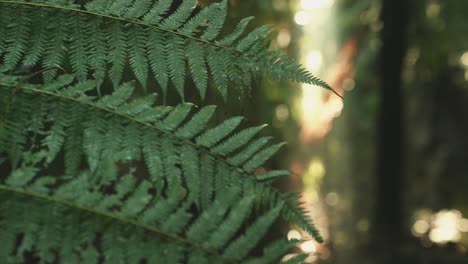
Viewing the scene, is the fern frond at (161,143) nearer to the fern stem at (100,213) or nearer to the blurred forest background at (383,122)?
the fern stem at (100,213)

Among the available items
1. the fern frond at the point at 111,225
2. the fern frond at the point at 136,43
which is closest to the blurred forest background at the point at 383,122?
the fern frond at the point at 136,43

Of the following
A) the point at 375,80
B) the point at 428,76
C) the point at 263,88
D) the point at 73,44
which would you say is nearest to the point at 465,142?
the point at 428,76

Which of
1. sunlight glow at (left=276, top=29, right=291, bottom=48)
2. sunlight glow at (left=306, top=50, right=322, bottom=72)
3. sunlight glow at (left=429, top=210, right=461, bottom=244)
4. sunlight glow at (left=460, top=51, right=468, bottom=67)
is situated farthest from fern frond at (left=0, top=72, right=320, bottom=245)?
sunlight glow at (left=429, top=210, right=461, bottom=244)

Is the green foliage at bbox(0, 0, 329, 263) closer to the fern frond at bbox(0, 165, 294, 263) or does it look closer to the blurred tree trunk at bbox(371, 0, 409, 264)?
the fern frond at bbox(0, 165, 294, 263)

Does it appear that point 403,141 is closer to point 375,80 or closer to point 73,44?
point 375,80

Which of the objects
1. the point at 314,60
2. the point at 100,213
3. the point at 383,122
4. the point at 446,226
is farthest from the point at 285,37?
the point at 446,226

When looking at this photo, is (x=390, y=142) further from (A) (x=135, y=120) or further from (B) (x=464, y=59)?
(A) (x=135, y=120)
